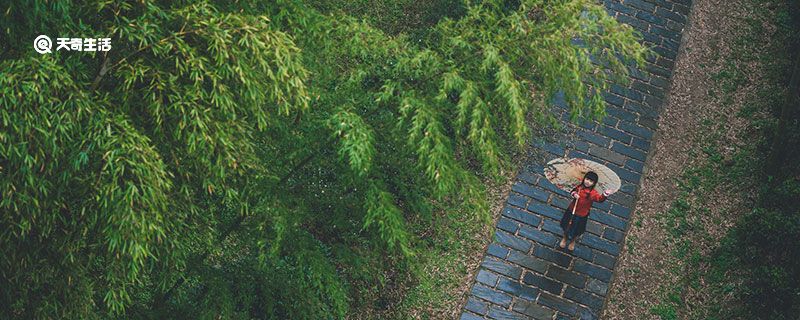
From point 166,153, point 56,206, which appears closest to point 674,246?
point 166,153

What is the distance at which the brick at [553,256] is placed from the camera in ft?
29.7

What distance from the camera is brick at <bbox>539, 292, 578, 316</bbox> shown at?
8680mm

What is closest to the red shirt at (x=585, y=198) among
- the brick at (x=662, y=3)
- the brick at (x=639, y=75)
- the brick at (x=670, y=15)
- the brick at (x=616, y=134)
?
the brick at (x=616, y=134)

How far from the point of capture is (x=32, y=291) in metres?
5.71

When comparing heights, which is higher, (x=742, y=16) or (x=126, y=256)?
(x=742, y=16)

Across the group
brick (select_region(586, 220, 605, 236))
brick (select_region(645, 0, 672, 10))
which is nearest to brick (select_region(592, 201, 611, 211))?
brick (select_region(586, 220, 605, 236))

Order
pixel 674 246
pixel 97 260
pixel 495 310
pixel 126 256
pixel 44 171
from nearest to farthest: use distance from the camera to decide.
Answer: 1. pixel 44 171
2. pixel 126 256
3. pixel 97 260
4. pixel 495 310
5. pixel 674 246

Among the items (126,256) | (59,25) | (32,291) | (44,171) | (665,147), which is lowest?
(32,291)

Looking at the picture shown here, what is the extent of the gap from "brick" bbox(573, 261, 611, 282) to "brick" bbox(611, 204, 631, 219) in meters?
0.78

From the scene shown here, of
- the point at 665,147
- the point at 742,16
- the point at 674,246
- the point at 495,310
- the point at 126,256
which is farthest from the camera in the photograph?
the point at 742,16

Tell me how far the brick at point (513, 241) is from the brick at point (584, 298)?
0.62 metres

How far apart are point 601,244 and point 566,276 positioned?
587mm

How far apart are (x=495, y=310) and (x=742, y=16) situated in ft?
20.4

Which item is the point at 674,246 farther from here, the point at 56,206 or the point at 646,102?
the point at 56,206
